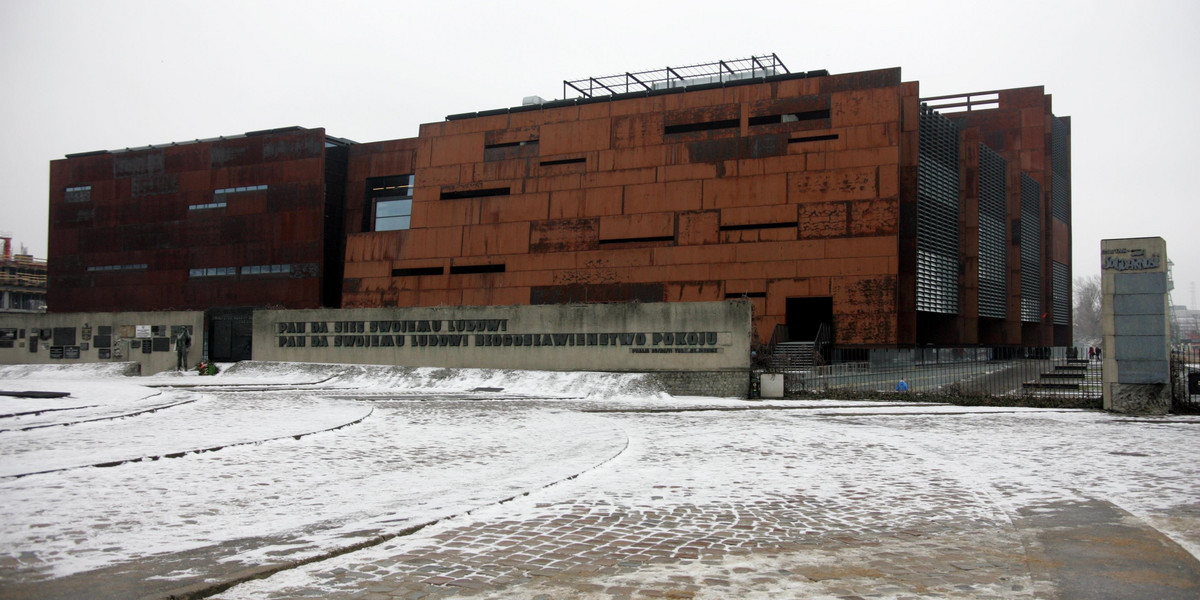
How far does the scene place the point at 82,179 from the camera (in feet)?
207

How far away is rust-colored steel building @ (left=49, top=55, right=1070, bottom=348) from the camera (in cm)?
4250

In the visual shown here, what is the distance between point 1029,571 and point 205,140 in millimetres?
63157

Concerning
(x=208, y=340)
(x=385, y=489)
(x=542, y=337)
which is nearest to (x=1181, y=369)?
(x=542, y=337)

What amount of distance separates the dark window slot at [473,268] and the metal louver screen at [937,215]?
79.8 ft

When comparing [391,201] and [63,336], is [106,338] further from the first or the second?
[391,201]

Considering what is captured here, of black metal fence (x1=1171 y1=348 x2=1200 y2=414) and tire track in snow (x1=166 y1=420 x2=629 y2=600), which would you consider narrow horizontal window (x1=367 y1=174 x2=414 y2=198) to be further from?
tire track in snow (x1=166 y1=420 x2=629 y2=600)

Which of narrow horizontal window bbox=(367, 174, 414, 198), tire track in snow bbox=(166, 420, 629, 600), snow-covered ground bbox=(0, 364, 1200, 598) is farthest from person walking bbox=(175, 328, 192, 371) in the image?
tire track in snow bbox=(166, 420, 629, 600)

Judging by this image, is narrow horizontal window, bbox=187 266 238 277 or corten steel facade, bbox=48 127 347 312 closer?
corten steel facade, bbox=48 127 347 312

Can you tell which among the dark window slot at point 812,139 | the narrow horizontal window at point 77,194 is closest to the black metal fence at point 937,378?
the dark window slot at point 812,139

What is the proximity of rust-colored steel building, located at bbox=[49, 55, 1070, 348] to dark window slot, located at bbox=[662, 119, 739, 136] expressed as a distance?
0.41 ft

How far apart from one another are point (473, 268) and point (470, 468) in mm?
40190

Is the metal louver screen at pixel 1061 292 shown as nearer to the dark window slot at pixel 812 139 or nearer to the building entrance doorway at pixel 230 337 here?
the dark window slot at pixel 812 139

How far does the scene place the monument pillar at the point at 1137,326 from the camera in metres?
19.2

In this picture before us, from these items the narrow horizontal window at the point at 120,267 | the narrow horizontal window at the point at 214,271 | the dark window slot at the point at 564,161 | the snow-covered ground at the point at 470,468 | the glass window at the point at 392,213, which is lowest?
the snow-covered ground at the point at 470,468
